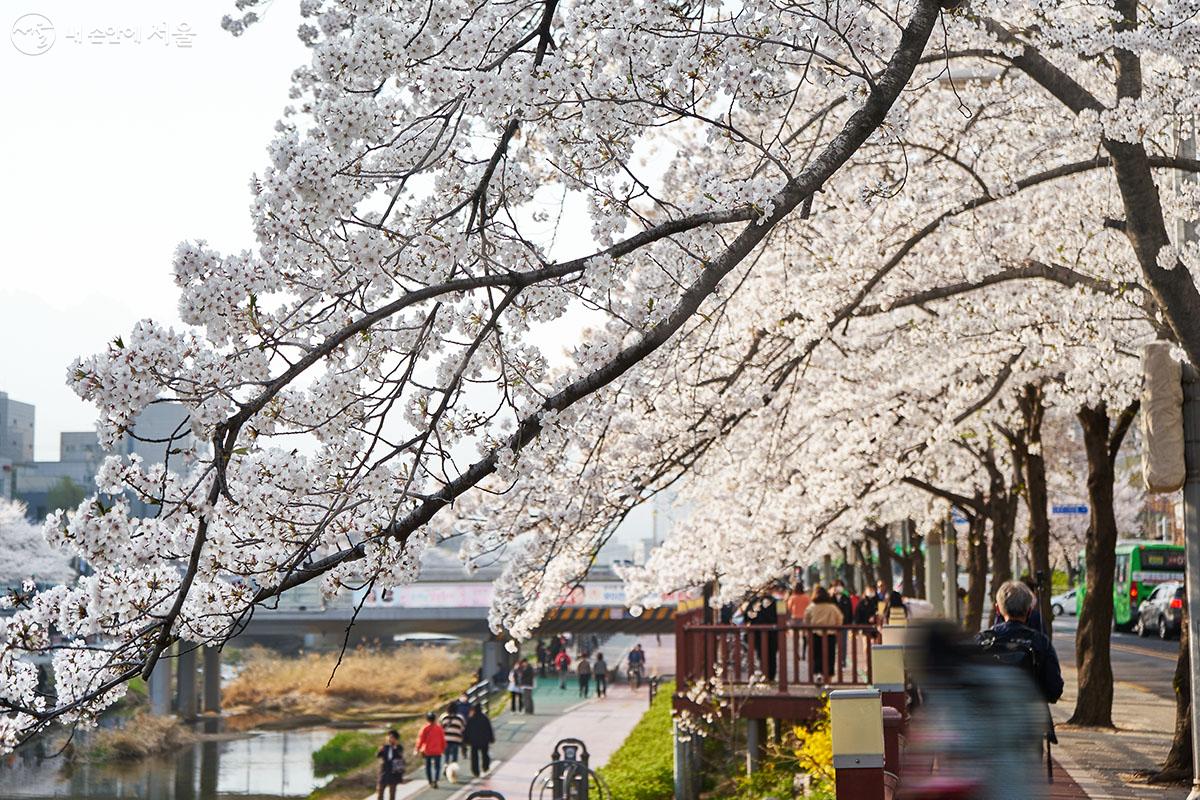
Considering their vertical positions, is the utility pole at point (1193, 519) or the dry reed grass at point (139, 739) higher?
the utility pole at point (1193, 519)

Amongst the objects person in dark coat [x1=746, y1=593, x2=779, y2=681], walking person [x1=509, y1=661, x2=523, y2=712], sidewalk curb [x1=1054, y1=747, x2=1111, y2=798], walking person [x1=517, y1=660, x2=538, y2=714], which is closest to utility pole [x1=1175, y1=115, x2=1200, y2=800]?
sidewalk curb [x1=1054, y1=747, x2=1111, y2=798]

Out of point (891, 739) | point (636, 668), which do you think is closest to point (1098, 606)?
point (891, 739)

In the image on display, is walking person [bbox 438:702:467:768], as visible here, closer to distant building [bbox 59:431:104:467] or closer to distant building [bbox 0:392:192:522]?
distant building [bbox 0:392:192:522]

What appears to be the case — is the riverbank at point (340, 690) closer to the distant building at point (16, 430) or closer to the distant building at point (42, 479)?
the distant building at point (42, 479)

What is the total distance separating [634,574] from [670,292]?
505 inches

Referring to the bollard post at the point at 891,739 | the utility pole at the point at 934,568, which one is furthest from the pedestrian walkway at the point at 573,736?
the bollard post at the point at 891,739

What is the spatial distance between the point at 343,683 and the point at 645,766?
40.7m

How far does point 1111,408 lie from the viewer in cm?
1625

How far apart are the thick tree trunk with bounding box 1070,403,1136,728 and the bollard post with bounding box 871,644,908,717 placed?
6.69 m

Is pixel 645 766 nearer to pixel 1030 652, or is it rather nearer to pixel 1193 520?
pixel 1193 520

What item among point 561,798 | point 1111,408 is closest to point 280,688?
point 561,798

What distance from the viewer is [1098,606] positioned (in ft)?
48.7

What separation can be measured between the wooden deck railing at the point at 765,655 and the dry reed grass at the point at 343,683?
40555mm

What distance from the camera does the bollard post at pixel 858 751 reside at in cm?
608
